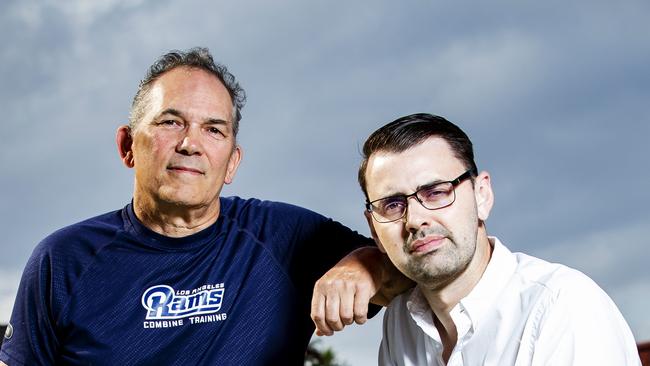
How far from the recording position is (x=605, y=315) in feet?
10.7

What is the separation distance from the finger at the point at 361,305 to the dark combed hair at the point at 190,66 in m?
1.08

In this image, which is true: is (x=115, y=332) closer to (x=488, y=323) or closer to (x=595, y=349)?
(x=488, y=323)

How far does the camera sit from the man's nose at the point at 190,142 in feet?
13.2

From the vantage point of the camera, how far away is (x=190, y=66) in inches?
173

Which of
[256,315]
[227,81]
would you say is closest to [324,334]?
[256,315]

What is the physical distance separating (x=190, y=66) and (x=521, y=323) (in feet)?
6.49

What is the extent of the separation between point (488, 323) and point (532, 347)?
0.81 feet

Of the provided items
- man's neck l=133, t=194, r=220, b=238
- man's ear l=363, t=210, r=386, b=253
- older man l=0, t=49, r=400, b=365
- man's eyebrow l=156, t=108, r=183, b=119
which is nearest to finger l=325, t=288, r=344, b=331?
older man l=0, t=49, r=400, b=365

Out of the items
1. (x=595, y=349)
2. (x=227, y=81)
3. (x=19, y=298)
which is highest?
(x=227, y=81)

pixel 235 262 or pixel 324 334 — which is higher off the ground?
pixel 235 262

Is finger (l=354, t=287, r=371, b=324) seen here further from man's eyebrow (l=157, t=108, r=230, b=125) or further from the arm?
man's eyebrow (l=157, t=108, r=230, b=125)

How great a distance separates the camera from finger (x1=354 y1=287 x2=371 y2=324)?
3.66 m

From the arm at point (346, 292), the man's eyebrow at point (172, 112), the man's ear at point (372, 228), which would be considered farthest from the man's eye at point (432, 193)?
the man's eyebrow at point (172, 112)

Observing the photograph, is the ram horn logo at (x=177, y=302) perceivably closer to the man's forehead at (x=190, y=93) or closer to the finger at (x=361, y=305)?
the finger at (x=361, y=305)
